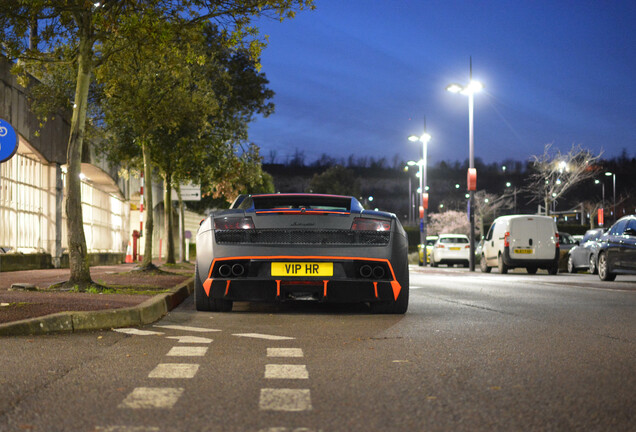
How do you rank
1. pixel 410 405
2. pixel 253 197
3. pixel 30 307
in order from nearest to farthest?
pixel 410 405 < pixel 30 307 < pixel 253 197

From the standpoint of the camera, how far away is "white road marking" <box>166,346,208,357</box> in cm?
609

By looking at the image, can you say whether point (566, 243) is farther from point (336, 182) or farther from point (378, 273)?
point (336, 182)

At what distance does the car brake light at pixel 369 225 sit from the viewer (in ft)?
28.4

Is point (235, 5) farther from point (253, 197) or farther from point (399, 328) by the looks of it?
point (399, 328)

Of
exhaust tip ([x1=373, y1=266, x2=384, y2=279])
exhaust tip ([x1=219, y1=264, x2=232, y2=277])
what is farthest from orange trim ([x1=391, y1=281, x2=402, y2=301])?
exhaust tip ([x1=219, y1=264, x2=232, y2=277])

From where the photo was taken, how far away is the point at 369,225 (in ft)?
28.5

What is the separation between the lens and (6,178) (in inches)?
843

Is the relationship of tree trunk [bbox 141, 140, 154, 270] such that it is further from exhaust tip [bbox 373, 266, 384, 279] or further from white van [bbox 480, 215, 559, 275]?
exhaust tip [bbox 373, 266, 384, 279]

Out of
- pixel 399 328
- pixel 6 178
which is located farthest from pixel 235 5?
pixel 6 178

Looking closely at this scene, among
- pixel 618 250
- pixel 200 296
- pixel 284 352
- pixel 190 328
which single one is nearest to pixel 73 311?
pixel 190 328

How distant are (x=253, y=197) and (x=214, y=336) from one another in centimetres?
262

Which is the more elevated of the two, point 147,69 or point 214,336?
A: point 147,69

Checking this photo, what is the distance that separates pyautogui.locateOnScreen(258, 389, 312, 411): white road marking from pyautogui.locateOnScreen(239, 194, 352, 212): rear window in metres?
4.62

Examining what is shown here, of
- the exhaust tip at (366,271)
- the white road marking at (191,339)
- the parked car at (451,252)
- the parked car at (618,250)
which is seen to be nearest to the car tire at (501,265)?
the parked car at (618,250)
